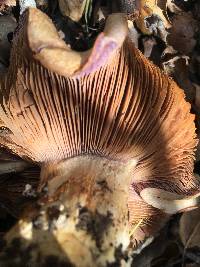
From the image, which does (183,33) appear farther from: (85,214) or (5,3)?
(85,214)

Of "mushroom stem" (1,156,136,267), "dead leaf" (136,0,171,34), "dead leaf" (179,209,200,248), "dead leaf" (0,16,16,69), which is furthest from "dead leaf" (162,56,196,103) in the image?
"dead leaf" (0,16,16,69)

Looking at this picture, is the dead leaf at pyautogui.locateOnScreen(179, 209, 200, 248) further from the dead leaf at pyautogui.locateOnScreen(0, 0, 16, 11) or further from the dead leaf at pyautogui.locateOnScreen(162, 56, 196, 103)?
the dead leaf at pyautogui.locateOnScreen(0, 0, 16, 11)

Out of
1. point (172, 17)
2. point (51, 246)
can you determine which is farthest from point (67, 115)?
point (172, 17)

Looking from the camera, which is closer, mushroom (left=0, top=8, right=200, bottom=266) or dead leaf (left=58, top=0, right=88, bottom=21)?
mushroom (left=0, top=8, right=200, bottom=266)

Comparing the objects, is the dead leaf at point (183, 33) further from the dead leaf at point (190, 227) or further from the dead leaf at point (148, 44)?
the dead leaf at point (190, 227)

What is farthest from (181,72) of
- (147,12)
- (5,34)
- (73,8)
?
(5,34)

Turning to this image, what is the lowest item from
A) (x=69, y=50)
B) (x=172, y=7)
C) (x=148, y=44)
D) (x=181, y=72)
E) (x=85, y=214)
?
(x=85, y=214)

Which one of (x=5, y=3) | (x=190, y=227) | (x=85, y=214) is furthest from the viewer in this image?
(x=5, y=3)

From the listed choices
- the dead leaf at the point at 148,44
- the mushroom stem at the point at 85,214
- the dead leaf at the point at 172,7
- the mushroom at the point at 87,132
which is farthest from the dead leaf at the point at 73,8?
the mushroom stem at the point at 85,214
